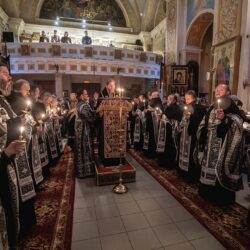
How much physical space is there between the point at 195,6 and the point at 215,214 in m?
11.1

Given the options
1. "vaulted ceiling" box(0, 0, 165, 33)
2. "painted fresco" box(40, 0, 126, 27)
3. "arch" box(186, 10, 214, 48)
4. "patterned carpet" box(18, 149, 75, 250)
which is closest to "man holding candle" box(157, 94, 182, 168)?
"patterned carpet" box(18, 149, 75, 250)

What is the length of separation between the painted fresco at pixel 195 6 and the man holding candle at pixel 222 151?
8.47 m

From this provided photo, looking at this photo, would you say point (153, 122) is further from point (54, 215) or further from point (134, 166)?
point (54, 215)

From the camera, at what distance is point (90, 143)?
15.5 feet

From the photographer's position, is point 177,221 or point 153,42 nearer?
point 177,221

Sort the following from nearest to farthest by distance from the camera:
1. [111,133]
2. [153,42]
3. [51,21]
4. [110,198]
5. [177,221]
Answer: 1. [177,221]
2. [110,198]
3. [111,133]
4. [51,21]
5. [153,42]

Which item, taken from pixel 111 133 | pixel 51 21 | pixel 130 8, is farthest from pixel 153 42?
pixel 111 133

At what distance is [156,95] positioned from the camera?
6.11m

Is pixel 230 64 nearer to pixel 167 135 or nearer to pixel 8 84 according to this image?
pixel 167 135

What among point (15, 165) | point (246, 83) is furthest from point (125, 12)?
point (15, 165)

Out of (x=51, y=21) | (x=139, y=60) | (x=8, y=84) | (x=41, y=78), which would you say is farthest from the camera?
(x=51, y=21)

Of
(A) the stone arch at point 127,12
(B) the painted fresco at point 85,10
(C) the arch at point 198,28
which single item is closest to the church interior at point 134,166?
(C) the arch at point 198,28

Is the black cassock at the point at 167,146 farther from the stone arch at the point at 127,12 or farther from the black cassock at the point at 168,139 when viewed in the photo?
the stone arch at the point at 127,12

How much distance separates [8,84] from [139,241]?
8.37 ft
